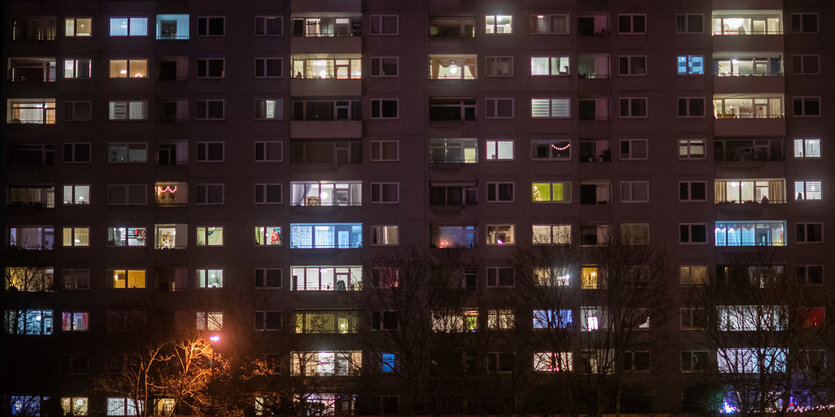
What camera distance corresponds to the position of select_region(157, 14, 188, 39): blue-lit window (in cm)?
8106

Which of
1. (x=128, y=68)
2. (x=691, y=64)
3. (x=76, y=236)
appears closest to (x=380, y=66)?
(x=128, y=68)

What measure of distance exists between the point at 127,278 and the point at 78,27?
2283 centimetres

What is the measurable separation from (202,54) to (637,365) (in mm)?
46018

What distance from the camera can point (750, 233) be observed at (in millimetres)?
79938

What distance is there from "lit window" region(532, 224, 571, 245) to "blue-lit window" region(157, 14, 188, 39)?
3534cm

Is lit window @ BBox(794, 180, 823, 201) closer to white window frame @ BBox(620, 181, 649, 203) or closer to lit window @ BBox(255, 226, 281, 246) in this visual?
white window frame @ BBox(620, 181, 649, 203)

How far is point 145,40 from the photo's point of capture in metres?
80.6

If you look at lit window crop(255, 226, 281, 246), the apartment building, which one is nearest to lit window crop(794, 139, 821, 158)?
the apartment building

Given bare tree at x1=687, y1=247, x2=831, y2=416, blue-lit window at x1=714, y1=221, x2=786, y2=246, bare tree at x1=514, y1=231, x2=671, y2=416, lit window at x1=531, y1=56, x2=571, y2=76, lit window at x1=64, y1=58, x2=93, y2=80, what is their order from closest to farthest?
bare tree at x1=687, y1=247, x2=831, y2=416, bare tree at x1=514, y1=231, x2=671, y2=416, blue-lit window at x1=714, y1=221, x2=786, y2=246, lit window at x1=531, y1=56, x2=571, y2=76, lit window at x1=64, y1=58, x2=93, y2=80

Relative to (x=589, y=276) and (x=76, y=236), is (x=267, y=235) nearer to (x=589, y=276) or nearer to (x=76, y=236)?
(x=76, y=236)

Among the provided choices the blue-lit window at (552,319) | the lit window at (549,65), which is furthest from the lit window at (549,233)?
the lit window at (549,65)

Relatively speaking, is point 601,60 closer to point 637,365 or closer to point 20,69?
point 637,365

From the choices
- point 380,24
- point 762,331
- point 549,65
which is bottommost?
point 762,331

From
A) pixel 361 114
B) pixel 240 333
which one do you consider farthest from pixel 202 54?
pixel 240 333
